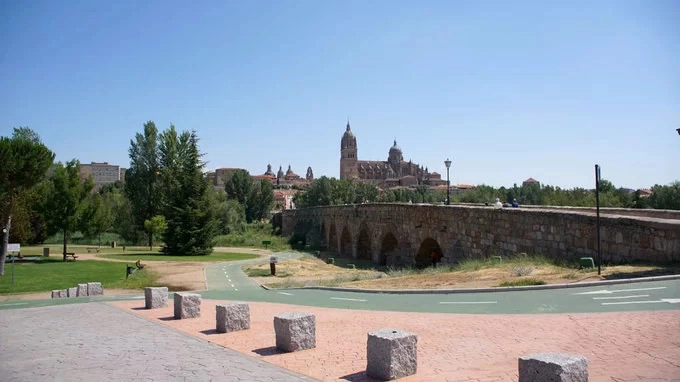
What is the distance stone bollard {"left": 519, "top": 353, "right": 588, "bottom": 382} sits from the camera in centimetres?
445

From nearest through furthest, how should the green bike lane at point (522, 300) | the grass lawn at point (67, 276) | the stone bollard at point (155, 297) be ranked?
the green bike lane at point (522, 300) → the stone bollard at point (155, 297) → the grass lawn at point (67, 276)

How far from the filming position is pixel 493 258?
16.9m

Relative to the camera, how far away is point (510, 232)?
1731 centimetres

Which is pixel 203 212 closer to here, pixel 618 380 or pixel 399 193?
pixel 618 380

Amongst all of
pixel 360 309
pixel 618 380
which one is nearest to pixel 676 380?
pixel 618 380

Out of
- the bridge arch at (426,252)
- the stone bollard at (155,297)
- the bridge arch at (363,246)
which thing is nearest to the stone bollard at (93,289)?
the stone bollard at (155,297)

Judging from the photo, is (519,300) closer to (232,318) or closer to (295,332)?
(295,332)

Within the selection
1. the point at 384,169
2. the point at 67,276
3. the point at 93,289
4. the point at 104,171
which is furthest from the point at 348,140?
the point at 93,289

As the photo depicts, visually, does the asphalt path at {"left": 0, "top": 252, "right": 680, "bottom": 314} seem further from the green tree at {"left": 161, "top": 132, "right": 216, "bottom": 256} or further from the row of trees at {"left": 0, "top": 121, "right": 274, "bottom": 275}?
the green tree at {"left": 161, "top": 132, "right": 216, "bottom": 256}

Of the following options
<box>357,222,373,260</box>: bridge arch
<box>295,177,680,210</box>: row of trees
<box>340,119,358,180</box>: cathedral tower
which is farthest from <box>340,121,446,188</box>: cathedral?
<box>357,222,373,260</box>: bridge arch

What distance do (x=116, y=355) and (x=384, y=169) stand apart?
6767 inches

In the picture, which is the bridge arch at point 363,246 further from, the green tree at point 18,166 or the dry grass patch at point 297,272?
the green tree at point 18,166

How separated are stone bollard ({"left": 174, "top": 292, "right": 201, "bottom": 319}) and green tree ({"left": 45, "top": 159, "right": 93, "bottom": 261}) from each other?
82.0 feet

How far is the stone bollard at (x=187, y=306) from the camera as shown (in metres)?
10.7
